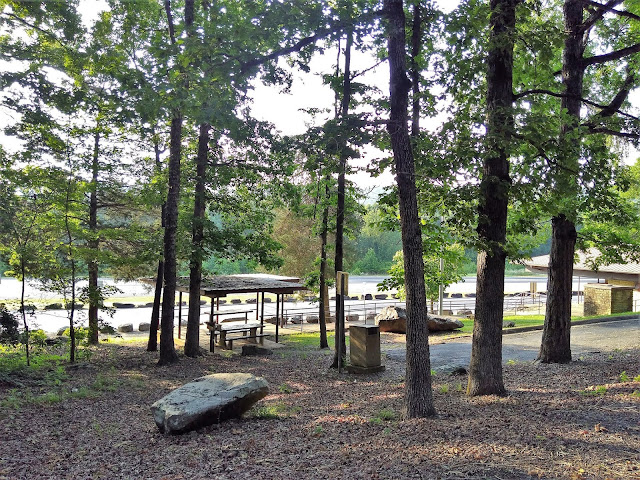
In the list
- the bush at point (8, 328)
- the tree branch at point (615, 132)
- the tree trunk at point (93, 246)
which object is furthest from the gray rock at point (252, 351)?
A: the tree branch at point (615, 132)

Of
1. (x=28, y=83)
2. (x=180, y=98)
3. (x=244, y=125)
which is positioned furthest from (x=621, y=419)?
(x=28, y=83)

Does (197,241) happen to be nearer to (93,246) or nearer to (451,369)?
(93,246)

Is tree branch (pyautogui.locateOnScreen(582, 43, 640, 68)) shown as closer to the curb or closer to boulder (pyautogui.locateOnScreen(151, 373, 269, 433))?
boulder (pyautogui.locateOnScreen(151, 373, 269, 433))

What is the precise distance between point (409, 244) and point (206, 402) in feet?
11.5

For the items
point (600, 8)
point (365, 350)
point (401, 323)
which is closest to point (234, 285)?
point (365, 350)

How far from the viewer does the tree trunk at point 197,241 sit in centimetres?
1330

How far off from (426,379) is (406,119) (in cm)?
345

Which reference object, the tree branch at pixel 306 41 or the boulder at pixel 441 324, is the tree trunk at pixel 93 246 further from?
the boulder at pixel 441 324

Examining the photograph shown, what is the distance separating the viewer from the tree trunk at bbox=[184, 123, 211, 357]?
13297mm

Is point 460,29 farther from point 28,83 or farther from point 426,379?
point 28,83

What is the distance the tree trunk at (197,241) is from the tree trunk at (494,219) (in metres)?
8.29

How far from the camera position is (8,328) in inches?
423

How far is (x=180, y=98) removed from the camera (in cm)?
637

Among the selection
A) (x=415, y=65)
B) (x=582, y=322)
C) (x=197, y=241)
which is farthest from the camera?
(x=582, y=322)
